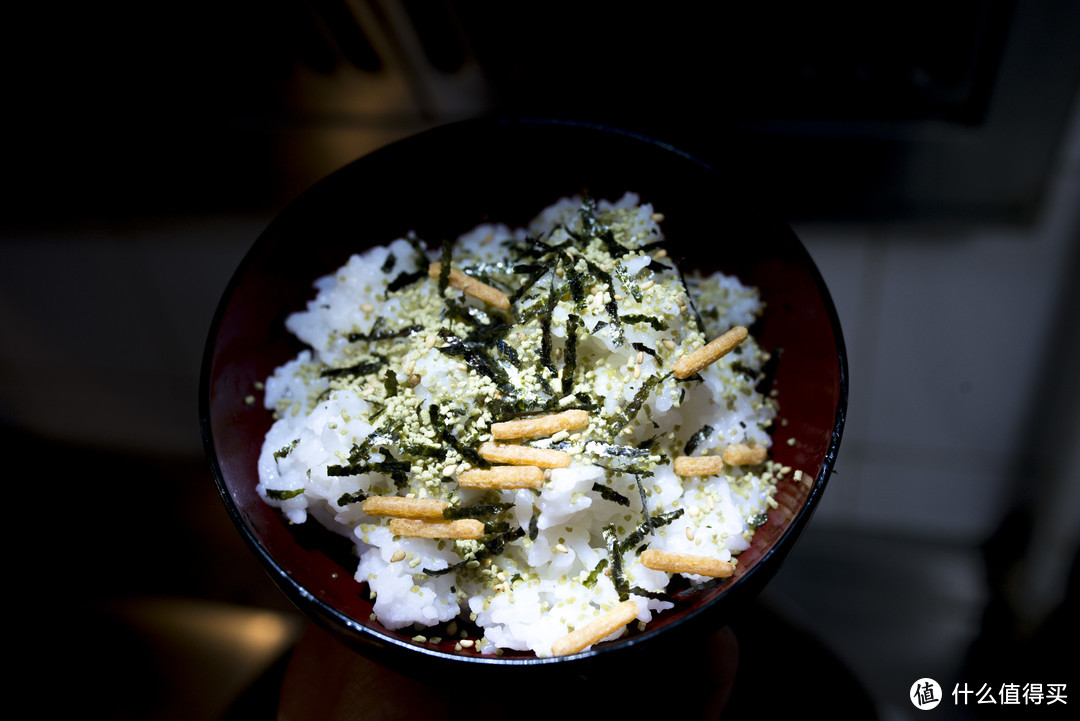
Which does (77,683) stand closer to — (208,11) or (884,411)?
(208,11)

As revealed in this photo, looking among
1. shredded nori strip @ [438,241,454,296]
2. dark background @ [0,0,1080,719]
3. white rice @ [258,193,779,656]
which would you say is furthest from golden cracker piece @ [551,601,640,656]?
dark background @ [0,0,1080,719]

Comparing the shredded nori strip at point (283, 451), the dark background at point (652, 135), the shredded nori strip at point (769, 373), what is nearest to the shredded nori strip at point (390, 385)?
the shredded nori strip at point (283, 451)

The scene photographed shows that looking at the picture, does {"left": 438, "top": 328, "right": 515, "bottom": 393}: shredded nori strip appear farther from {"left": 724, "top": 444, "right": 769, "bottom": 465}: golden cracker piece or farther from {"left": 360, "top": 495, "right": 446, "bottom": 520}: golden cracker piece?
{"left": 724, "top": 444, "right": 769, "bottom": 465}: golden cracker piece

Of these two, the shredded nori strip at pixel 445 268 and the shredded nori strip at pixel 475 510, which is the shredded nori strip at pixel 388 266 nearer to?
Answer: the shredded nori strip at pixel 445 268

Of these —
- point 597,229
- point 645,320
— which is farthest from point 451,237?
point 645,320

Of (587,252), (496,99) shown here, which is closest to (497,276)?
(587,252)
